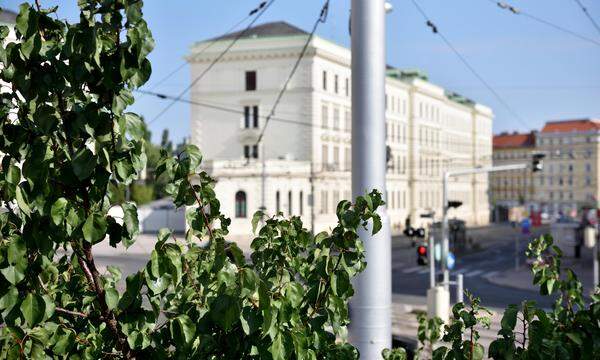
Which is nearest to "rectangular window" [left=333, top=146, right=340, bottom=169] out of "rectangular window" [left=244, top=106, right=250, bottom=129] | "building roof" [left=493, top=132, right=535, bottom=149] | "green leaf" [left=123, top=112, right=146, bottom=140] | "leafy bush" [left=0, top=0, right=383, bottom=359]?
"rectangular window" [left=244, top=106, right=250, bottom=129]

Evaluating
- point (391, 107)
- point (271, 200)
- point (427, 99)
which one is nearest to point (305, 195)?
point (271, 200)

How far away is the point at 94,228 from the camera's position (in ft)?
9.51

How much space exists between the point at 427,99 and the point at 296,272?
258 ft

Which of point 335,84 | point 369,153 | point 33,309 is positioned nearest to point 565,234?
point 335,84

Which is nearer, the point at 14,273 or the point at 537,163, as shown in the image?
the point at 14,273

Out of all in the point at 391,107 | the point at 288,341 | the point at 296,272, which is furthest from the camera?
the point at 391,107

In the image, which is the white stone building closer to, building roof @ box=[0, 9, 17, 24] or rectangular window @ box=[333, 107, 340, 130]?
rectangular window @ box=[333, 107, 340, 130]

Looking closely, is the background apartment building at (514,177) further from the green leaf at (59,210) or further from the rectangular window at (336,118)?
the green leaf at (59,210)

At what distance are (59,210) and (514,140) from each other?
151852 millimetres

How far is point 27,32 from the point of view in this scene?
9.64ft

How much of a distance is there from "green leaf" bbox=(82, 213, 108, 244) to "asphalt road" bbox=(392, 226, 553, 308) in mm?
16108

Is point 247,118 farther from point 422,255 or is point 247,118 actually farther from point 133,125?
point 133,125

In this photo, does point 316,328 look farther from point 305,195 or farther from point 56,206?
point 305,195

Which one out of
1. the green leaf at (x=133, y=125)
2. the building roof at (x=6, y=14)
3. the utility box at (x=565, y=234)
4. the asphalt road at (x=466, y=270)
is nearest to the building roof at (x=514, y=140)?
the asphalt road at (x=466, y=270)
